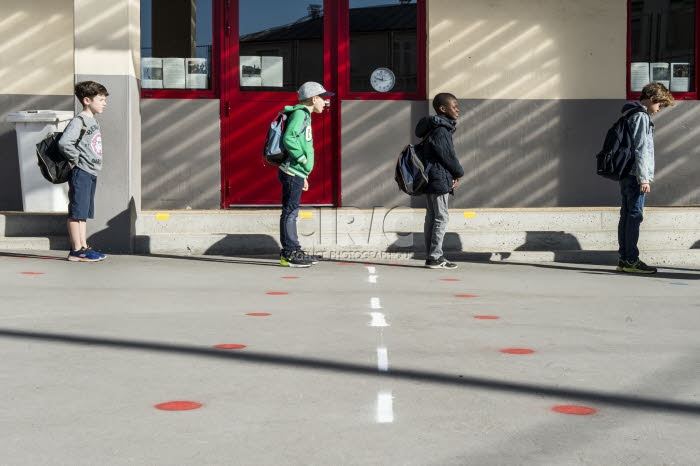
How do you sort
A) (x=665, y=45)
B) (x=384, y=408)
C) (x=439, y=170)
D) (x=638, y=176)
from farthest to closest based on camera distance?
(x=665, y=45) < (x=439, y=170) < (x=638, y=176) < (x=384, y=408)

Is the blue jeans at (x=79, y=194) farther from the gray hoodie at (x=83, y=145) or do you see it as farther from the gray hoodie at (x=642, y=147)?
the gray hoodie at (x=642, y=147)

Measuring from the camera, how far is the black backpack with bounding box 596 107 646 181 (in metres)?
9.27

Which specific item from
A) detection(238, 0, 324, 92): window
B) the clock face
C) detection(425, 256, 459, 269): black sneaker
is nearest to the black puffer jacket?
detection(425, 256, 459, 269): black sneaker

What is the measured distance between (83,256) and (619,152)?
525 cm

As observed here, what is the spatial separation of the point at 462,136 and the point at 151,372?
766cm

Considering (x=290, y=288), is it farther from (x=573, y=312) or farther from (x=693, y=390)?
(x=693, y=390)

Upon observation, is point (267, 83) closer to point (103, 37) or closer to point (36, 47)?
point (103, 37)

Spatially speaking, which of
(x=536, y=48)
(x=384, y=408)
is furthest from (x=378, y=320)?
(x=536, y=48)

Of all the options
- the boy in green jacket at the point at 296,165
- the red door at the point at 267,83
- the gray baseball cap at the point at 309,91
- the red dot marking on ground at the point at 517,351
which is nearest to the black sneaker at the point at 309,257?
the boy in green jacket at the point at 296,165

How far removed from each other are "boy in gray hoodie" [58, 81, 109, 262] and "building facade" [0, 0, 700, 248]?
1.85 meters

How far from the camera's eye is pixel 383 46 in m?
11.9

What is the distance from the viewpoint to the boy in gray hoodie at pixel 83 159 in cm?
945

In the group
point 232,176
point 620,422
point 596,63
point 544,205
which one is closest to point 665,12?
point 596,63

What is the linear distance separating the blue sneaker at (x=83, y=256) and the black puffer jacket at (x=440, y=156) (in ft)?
10.9
